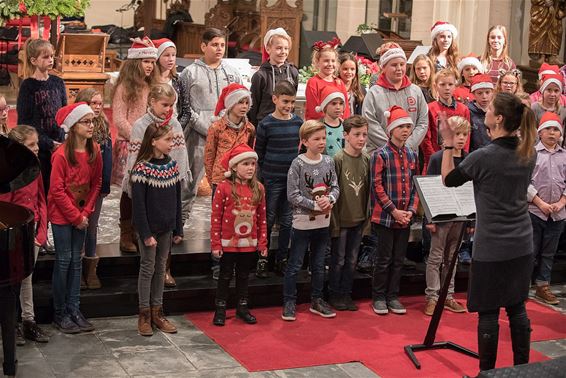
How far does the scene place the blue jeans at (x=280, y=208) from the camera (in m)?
7.63

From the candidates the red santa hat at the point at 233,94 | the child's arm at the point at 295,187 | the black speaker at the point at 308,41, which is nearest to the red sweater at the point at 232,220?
the child's arm at the point at 295,187

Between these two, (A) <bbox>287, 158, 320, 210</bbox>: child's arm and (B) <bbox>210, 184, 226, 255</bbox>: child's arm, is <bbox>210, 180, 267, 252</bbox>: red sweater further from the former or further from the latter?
(A) <bbox>287, 158, 320, 210</bbox>: child's arm

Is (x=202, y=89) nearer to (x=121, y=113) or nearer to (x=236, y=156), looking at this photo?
(x=121, y=113)

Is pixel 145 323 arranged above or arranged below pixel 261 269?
below

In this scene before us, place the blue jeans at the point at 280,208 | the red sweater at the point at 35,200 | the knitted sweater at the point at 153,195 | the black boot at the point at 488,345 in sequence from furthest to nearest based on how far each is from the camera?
the blue jeans at the point at 280,208
the knitted sweater at the point at 153,195
the red sweater at the point at 35,200
the black boot at the point at 488,345

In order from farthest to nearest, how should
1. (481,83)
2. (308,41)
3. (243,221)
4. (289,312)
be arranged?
(308,41)
(481,83)
(289,312)
(243,221)

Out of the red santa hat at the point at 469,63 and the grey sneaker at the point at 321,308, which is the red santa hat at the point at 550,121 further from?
the grey sneaker at the point at 321,308

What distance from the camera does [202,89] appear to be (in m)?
8.21

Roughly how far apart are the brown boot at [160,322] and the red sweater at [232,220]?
54 cm

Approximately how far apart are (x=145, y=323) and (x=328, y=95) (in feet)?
6.79

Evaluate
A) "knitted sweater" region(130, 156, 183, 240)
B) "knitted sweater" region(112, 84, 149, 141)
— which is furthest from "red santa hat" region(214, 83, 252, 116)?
"knitted sweater" region(130, 156, 183, 240)

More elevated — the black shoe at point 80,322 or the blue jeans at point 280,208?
the blue jeans at point 280,208

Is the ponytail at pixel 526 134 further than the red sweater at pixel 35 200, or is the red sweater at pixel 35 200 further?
the red sweater at pixel 35 200

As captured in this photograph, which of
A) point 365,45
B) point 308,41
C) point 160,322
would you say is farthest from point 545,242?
point 308,41
